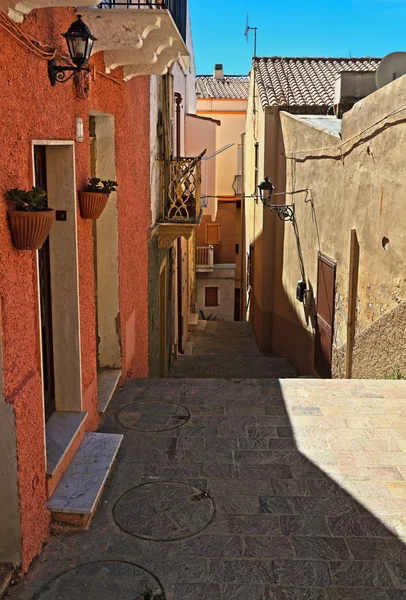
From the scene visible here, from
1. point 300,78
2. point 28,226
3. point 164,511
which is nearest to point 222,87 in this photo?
point 300,78

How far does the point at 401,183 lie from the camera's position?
23.9 feet

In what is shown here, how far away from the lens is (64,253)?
16.9 ft

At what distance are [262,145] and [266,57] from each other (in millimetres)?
4833

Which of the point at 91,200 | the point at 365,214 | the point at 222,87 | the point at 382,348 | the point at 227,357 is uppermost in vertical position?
the point at 222,87

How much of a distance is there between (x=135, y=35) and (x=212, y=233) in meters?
26.4

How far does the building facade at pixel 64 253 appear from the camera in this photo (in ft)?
12.2

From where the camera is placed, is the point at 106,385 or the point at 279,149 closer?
the point at 106,385

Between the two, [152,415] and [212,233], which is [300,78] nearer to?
[152,415]

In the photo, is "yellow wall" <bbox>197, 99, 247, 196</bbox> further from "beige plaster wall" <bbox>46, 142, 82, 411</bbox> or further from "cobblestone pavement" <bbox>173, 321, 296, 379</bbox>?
"beige plaster wall" <bbox>46, 142, 82, 411</bbox>

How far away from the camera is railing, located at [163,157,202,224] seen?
33.8 ft

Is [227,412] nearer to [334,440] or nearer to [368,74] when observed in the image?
[334,440]

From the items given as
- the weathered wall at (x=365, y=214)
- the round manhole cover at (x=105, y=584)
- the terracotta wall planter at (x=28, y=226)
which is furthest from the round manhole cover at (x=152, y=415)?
the terracotta wall planter at (x=28, y=226)

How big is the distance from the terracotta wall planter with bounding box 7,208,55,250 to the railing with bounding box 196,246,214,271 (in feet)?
84.4

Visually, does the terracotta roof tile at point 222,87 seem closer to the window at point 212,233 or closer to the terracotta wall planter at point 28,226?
the window at point 212,233
